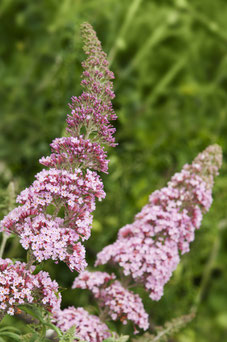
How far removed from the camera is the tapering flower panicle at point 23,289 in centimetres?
142

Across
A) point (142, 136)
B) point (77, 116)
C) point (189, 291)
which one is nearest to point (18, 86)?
point (142, 136)

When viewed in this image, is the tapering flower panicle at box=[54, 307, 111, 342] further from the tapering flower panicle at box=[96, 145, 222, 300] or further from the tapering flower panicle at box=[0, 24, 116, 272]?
the tapering flower panicle at box=[0, 24, 116, 272]

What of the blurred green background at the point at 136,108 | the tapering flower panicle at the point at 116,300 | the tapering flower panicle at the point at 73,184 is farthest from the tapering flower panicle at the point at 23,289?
the blurred green background at the point at 136,108

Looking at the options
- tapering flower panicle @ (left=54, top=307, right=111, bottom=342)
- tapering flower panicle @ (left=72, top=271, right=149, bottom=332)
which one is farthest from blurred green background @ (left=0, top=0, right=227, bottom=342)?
tapering flower panicle @ (left=54, top=307, right=111, bottom=342)

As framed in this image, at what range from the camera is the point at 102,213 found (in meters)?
3.43

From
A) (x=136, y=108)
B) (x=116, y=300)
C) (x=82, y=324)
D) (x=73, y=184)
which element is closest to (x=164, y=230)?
(x=116, y=300)

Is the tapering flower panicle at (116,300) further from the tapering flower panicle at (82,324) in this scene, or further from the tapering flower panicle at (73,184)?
the tapering flower panicle at (73,184)

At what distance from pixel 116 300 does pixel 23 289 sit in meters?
0.56

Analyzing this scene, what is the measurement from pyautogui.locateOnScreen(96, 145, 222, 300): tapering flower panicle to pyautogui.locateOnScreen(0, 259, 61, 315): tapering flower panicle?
0.43m

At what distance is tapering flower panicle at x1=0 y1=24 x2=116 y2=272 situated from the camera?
144 centimetres

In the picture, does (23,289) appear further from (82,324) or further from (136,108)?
(136,108)

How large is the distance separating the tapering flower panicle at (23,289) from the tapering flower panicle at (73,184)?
2.5 inches

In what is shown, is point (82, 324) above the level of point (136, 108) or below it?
below

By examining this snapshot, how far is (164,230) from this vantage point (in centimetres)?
191
